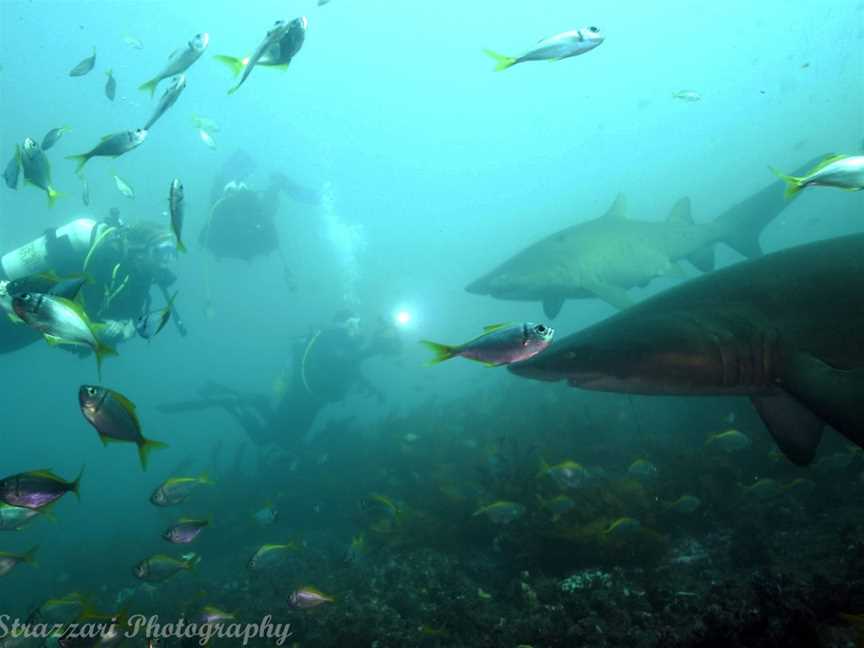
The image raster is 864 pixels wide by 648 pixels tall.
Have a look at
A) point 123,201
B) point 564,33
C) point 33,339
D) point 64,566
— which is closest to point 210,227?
point 33,339

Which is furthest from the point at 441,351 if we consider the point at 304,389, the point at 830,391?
the point at 304,389

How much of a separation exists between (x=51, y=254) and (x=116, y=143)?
6875 mm

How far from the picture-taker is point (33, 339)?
349 inches

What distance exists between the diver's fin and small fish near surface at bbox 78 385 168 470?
10415 millimetres

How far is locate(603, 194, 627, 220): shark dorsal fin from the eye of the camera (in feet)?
35.7

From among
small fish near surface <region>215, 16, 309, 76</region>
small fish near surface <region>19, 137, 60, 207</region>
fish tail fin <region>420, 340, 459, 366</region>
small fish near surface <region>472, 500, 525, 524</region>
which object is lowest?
small fish near surface <region>472, 500, 525, 524</region>

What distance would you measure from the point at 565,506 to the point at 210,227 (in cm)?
1725

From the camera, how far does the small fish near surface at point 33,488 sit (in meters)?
3.71

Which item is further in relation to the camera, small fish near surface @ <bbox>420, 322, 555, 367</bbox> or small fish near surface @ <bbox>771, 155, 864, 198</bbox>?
small fish near surface @ <bbox>771, 155, 864, 198</bbox>

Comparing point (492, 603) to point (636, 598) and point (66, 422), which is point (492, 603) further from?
point (66, 422)

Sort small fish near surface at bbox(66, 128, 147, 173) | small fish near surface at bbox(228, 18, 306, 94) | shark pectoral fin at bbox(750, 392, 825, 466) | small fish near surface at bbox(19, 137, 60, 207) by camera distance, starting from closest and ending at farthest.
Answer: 1. shark pectoral fin at bbox(750, 392, 825, 466)
2. small fish near surface at bbox(228, 18, 306, 94)
3. small fish near surface at bbox(66, 128, 147, 173)
4. small fish near surface at bbox(19, 137, 60, 207)

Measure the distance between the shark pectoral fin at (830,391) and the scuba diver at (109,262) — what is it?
9556mm

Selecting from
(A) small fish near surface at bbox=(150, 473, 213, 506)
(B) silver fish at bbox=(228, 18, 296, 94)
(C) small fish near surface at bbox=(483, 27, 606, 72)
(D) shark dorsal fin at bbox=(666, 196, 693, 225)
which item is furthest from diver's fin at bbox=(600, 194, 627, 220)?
(A) small fish near surface at bbox=(150, 473, 213, 506)

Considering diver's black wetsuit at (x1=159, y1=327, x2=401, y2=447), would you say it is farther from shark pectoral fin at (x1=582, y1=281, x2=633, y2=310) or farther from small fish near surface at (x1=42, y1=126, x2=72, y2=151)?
small fish near surface at (x1=42, y1=126, x2=72, y2=151)
